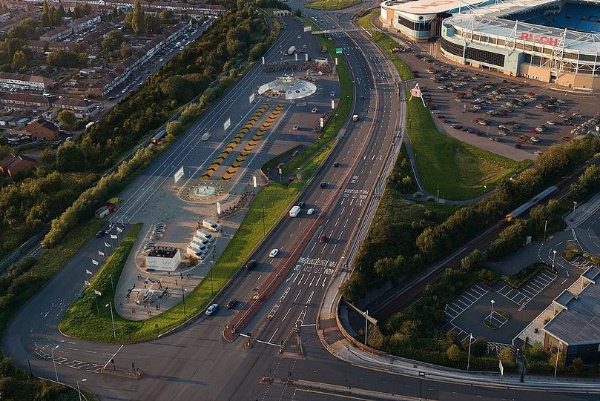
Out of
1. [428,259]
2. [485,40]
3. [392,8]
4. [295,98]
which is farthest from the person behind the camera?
[392,8]

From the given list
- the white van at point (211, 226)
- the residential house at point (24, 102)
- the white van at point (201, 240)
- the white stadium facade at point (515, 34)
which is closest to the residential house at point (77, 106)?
the residential house at point (24, 102)

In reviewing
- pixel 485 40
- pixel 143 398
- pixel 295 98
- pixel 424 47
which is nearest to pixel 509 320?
pixel 143 398

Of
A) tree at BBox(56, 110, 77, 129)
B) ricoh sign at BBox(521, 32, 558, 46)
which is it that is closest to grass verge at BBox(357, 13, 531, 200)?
ricoh sign at BBox(521, 32, 558, 46)

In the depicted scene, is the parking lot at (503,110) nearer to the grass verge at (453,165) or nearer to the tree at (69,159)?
the grass verge at (453,165)

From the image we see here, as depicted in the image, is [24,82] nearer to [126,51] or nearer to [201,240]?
[126,51]

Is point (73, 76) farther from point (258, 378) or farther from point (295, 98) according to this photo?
point (258, 378)

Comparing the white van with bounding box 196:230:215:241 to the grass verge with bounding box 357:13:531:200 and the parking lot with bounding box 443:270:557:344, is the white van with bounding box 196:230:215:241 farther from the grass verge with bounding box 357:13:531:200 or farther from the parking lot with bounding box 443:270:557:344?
the grass verge with bounding box 357:13:531:200
